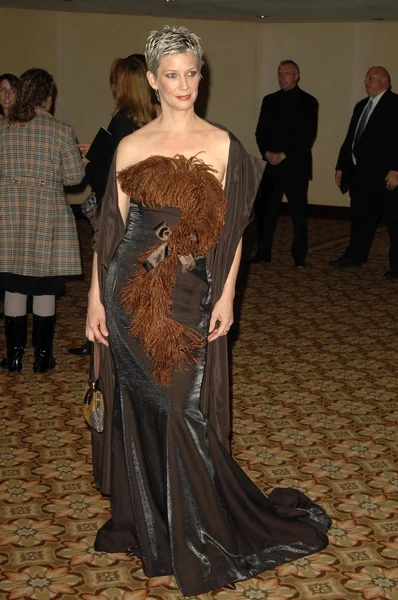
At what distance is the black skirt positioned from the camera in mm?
5332

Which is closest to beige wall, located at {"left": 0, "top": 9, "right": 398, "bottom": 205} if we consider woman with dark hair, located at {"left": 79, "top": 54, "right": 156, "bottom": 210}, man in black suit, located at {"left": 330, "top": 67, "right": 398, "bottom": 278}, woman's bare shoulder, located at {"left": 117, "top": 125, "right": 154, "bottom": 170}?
man in black suit, located at {"left": 330, "top": 67, "right": 398, "bottom": 278}

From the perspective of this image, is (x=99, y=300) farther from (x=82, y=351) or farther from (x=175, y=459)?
(x=82, y=351)

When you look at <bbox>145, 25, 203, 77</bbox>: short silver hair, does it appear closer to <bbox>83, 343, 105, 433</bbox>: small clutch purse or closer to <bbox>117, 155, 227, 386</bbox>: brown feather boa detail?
<bbox>117, 155, 227, 386</bbox>: brown feather boa detail

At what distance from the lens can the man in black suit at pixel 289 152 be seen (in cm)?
909

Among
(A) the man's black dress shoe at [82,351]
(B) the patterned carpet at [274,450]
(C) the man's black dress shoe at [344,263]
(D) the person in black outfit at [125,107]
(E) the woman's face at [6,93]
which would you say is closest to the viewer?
(B) the patterned carpet at [274,450]

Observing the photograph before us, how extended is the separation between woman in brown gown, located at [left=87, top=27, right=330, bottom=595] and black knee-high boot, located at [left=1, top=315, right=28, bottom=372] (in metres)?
2.29

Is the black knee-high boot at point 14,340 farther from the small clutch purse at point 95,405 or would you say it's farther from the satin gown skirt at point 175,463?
the satin gown skirt at point 175,463

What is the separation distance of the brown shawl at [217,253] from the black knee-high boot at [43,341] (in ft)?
7.07

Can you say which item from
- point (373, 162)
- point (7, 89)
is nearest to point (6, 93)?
point (7, 89)

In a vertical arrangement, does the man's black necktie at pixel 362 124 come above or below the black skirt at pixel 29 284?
above

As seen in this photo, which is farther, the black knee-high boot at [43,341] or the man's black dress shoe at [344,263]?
the man's black dress shoe at [344,263]

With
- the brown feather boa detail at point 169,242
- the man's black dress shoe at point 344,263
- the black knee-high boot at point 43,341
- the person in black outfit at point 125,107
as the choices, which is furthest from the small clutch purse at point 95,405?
the man's black dress shoe at point 344,263

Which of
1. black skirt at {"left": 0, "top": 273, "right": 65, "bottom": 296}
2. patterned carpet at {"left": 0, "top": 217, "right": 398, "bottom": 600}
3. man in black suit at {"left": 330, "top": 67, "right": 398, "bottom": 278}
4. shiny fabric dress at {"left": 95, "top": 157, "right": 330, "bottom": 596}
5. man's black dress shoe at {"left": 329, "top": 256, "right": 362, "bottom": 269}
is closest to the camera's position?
shiny fabric dress at {"left": 95, "top": 157, "right": 330, "bottom": 596}

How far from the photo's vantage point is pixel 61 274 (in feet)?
17.5
